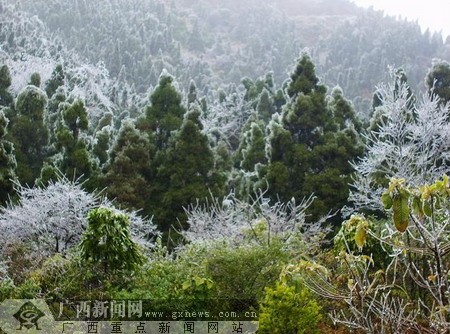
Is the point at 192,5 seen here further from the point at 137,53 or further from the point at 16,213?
the point at 16,213

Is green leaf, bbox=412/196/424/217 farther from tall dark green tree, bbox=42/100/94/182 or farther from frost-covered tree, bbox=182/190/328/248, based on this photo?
tall dark green tree, bbox=42/100/94/182

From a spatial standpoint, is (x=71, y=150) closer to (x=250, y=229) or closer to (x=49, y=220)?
(x=49, y=220)

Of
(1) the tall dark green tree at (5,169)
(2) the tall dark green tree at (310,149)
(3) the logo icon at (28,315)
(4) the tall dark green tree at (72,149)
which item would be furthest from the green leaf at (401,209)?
(1) the tall dark green tree at (5,169)

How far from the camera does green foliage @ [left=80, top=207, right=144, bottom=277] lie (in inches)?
309

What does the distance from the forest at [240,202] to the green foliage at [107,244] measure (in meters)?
0.02

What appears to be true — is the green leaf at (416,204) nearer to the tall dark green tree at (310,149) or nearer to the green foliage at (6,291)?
the green foliage at (6,291)

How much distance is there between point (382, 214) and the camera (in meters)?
13.7

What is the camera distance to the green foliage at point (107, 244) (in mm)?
7855

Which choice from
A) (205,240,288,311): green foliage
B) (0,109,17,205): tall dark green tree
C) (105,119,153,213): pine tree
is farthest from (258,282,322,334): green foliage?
(0,109,17,205): tall dark green tree

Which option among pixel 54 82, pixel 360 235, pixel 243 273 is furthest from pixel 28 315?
pixel 54 82

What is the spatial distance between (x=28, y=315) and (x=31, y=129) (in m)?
9.73

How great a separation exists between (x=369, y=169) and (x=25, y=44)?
29.7m

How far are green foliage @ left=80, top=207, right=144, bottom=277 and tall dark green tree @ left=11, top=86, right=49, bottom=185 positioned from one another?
8069 millimetres

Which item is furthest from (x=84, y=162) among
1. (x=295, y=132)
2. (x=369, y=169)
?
(x=369, y=169)
